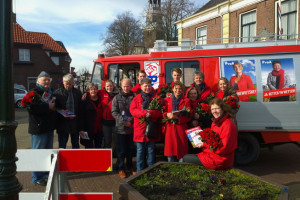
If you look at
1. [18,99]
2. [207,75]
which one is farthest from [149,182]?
[18,99]

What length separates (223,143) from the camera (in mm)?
3412

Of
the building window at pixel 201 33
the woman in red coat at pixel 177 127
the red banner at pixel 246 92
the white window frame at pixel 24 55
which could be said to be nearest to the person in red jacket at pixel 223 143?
the woman in red coat at pixel 177 127

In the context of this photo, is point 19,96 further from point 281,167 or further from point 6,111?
point 6,111

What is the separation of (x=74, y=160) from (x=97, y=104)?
274cm

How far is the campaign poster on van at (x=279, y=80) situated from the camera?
5195 millimetres

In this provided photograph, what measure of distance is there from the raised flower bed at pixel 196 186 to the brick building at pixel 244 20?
28.5 ft

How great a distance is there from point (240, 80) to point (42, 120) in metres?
4.01

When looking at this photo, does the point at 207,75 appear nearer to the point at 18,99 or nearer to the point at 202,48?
the point at 202,48

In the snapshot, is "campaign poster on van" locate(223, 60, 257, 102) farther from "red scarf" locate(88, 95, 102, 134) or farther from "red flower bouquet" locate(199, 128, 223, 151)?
"red scarf" locate(88, 95, 102, 134)

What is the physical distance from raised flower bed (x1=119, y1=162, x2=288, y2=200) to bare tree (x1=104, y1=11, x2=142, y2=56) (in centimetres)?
3620

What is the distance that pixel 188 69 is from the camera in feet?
18.6

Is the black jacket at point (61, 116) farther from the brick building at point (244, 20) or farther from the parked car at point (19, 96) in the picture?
the parked car at point (19, 96)

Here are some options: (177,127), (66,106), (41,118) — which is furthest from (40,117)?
(177,127)

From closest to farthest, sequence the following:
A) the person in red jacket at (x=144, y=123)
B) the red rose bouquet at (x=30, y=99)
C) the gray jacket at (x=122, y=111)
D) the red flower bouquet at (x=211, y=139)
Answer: the red flower bouquet at (x=211, y=139)
the red rose bouquet at (x=30, y=99)
the person in red jacket at (x=144, y=123)
the gray jacket at (x=122, y=111)
